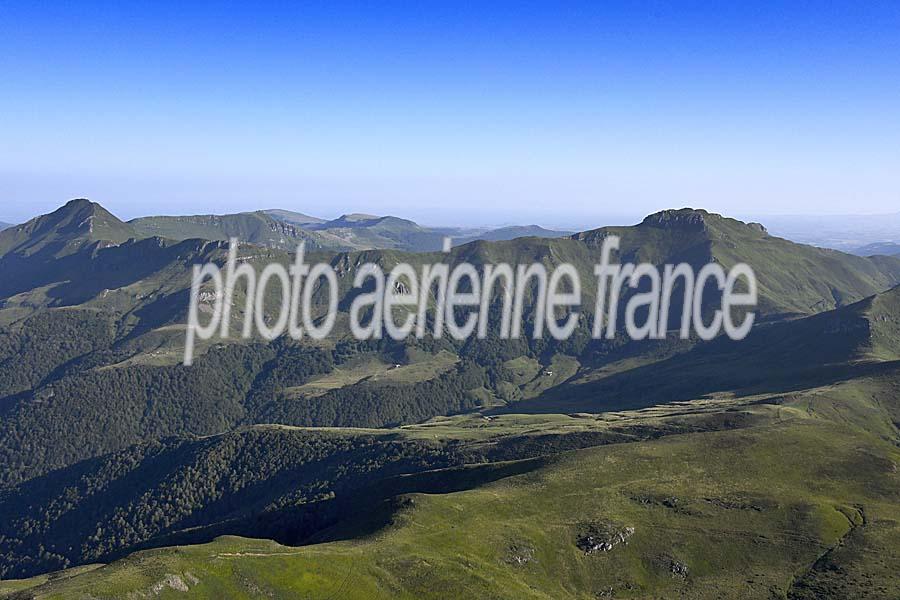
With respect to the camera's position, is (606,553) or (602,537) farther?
(602,537)

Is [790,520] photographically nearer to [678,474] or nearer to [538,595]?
[678,474]

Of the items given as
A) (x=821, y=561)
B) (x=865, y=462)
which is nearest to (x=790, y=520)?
(x=821, y=561)

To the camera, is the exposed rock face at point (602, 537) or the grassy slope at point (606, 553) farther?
the exposed rock face at point (602, 537)

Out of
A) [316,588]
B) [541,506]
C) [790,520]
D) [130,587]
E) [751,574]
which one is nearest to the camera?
[130,587]

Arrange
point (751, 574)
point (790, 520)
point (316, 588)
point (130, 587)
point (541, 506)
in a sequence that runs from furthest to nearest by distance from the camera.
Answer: point (541, 506) < point (790, 520) < point (751, 574) < point (316, 588) < point (130, 587)

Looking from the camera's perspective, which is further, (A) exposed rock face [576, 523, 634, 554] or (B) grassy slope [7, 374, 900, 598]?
(A) exposed rock face [576, 523, 634, 554]

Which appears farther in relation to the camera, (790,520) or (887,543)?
(790,520)

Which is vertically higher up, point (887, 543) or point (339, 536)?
point (887, 543)

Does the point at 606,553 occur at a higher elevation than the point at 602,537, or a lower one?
lower
